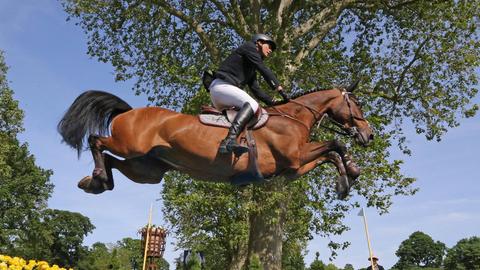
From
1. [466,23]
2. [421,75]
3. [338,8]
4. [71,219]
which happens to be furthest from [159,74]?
[71,219]

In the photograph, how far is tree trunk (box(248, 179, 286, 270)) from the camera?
15586mm

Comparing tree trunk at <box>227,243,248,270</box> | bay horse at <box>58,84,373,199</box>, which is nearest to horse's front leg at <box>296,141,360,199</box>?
bay horse at <box>58,84,373,199</box>

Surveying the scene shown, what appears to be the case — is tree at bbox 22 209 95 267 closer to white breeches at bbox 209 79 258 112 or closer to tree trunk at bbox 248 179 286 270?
tree trunk at bbox 248 179 286 270

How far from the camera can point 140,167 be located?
6223mm

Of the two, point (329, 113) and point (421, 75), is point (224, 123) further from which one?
point (421, 75)

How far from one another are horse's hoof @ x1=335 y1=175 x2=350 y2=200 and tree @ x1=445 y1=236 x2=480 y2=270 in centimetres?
9314

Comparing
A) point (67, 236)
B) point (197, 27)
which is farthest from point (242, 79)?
point (67, 236)

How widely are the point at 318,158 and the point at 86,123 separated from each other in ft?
9.74

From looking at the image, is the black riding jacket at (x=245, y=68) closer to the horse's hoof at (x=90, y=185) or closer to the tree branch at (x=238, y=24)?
the horse's hoof at (x=90, y=185)

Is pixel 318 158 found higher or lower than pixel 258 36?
lower

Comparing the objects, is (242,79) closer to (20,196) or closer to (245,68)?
(245,68)

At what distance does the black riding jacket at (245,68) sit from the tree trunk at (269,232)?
9411 millimetres

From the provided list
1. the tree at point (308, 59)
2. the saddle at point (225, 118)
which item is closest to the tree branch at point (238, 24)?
the tree at point (308, 59)

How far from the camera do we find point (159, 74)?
1995 centimetres
